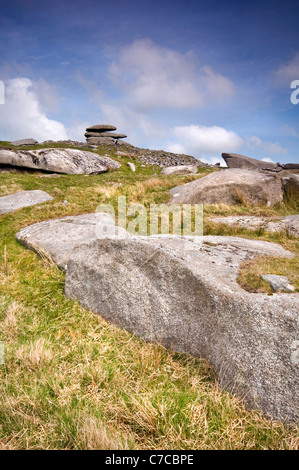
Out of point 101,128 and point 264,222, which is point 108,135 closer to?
point 101,128

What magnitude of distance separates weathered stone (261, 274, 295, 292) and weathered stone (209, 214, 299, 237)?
14.9ft

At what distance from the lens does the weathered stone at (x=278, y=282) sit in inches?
141

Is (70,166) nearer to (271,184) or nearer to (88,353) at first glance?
(271,184)

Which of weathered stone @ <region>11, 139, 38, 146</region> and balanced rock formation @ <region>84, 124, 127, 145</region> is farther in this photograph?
balanced rock formation @ <region>84, 124, 127, 145</region>

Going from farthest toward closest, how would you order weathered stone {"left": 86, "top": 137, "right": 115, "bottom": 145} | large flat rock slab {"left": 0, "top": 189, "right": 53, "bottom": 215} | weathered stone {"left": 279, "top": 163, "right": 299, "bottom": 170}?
1. weathered stone {"left": 86, "top": 137, "right": 115, "bottom": 145}
2. weathered stone {"left": 279, "top": 163, "right": 299, "bottom": 170}
3. large flat rock slab {"left": 0, "top": 189, "right": 53, "bottom": 215}

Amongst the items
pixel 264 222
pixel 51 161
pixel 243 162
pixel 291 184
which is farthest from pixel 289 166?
pixel 264 222

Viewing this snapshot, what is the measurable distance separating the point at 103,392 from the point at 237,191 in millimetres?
10472

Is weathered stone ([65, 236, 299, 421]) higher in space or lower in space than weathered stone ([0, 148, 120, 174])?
lower

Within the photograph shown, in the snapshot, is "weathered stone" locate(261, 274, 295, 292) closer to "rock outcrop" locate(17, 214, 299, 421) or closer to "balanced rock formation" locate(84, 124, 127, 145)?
"rock outcrop" locate(17, 214, 299, 421)

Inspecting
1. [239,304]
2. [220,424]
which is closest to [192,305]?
[239,304]

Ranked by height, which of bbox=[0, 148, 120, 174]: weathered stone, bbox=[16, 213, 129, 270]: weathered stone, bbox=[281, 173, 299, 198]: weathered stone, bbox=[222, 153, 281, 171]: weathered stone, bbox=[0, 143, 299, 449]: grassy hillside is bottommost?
bbox=[0, 143, 299, 449]: grassy hillside

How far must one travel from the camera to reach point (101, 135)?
53.6 m

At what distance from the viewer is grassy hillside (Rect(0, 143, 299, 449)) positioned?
109 inches

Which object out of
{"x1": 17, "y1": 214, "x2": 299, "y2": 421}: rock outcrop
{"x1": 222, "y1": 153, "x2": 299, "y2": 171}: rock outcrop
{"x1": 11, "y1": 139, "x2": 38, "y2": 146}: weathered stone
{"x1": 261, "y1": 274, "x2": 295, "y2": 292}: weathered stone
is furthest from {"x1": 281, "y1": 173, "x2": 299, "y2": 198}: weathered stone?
{"x1": 11, "y1": 139, "x2": 38, "y2": 146}: weathered stone
